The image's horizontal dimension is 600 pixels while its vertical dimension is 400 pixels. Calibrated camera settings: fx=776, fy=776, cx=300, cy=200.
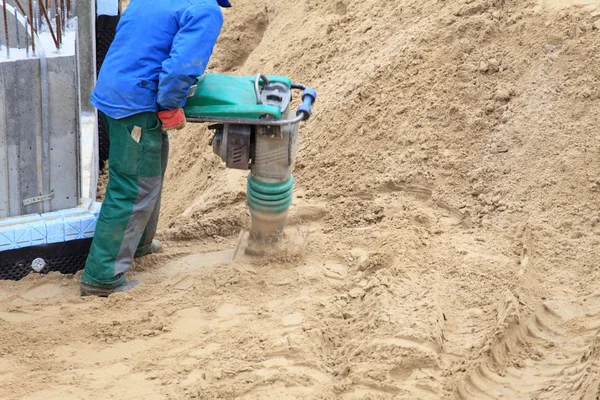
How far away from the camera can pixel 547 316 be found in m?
3.88

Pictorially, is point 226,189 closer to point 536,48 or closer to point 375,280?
point 375,280

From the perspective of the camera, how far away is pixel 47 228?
14.3 feet

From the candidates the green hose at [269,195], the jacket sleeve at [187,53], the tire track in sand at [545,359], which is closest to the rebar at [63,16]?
the jacket sleeve at [187,53]

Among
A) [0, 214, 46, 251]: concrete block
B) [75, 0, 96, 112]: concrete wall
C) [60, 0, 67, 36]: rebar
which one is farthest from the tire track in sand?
[75, 0, 96, 112]: concrete wall

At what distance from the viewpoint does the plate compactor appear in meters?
4.13

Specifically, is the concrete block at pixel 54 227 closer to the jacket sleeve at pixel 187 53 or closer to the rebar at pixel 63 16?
the jacket sleeve at pixel 187 53

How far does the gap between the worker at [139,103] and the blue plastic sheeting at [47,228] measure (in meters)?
0.22

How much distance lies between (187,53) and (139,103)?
1.34ft

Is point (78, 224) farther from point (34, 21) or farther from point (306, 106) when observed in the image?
point (306, 106)

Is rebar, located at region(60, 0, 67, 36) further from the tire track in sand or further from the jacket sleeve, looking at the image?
the tire track in sand

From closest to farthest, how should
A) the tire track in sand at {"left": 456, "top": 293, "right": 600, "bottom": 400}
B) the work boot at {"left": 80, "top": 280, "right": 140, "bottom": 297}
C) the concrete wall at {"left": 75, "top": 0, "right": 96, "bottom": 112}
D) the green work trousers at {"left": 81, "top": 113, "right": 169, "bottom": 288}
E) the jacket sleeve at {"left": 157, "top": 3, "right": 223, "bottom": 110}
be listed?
1. the tire track in sand at {"left": 456, "top": 293, "right": 600, "bottom": 400}
2. the jacket sleeve at {"left": 157, "top": 3, "right": 223, "bottom": 110}
3. the green work trousers at {"left": 81, "top": 113, "right": 169, "bottom": 288}
4. the work boot at {"left": 80, "top": 280, "right": 140, "bottom": 297}
5. the concrete wall at {"left": 75, "top": 0, "right": 96, "bottom": 112}

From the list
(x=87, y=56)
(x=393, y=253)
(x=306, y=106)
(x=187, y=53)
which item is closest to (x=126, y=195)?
(x=187, y=53)

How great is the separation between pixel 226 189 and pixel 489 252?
1872 mm

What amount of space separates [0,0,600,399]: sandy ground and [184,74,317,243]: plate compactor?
1.17 ft
